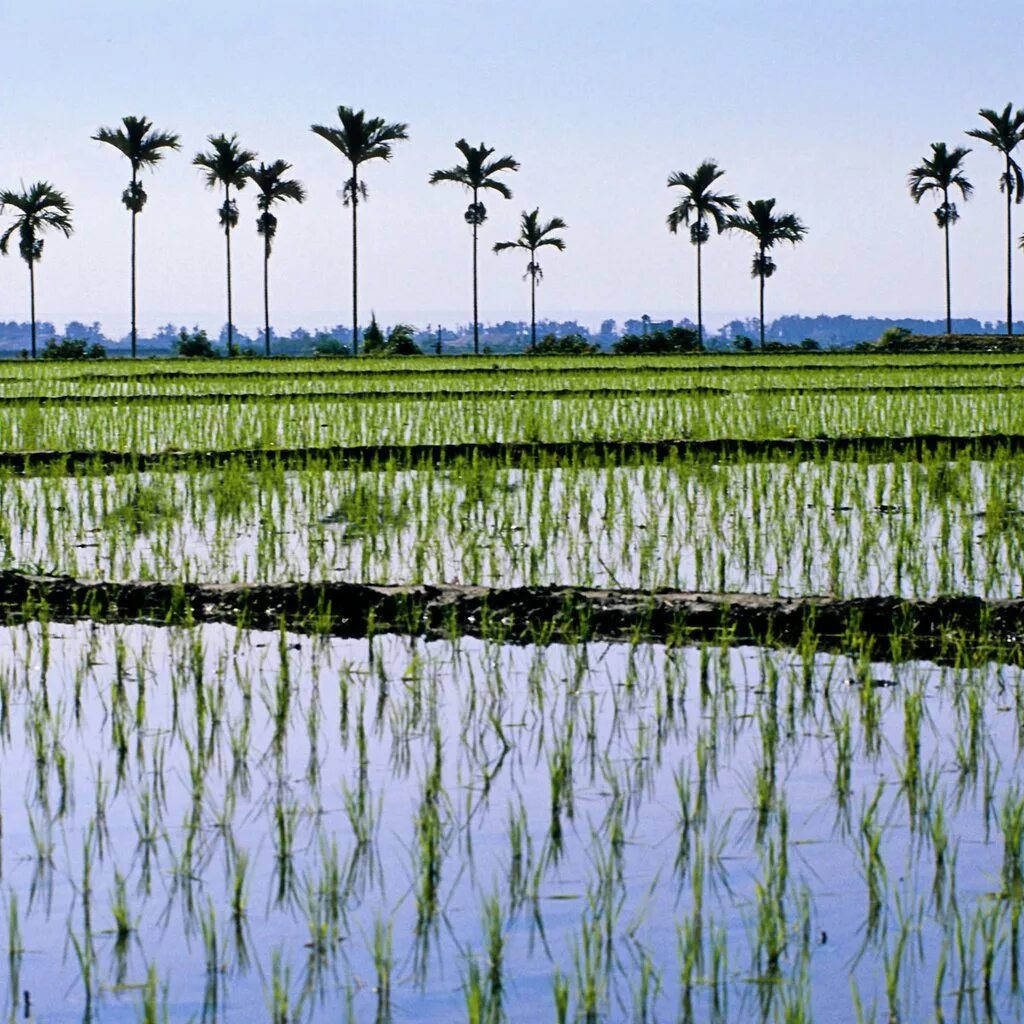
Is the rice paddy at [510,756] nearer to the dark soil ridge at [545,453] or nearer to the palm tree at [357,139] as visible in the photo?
the dark soil ridge at [545,453]

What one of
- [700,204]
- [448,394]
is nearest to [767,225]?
[700,204]

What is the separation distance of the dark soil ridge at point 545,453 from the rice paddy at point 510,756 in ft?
3.72

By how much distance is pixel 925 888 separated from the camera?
9.30 ft

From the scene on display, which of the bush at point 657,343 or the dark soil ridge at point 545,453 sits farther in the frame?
the bush at point 657,343

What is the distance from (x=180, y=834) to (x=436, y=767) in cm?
55

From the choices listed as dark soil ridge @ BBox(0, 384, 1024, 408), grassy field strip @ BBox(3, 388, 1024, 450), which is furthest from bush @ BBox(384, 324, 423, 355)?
grassy field strip @ BBox(3, 388, 1024, 450)

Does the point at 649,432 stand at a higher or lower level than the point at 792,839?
higher

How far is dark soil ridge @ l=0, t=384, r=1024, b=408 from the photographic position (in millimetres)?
14859

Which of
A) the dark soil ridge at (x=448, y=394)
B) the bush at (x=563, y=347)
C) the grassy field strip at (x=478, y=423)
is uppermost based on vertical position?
the bush at (x=563, y=347)

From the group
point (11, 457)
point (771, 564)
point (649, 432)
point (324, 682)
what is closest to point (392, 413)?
point (649, 432)

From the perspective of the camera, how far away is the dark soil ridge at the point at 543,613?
486 cm

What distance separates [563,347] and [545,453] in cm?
Answer: 2392

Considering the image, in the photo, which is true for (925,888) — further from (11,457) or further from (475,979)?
(11,457)

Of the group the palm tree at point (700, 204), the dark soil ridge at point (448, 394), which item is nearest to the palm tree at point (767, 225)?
the palm tree at point (700, 204)
